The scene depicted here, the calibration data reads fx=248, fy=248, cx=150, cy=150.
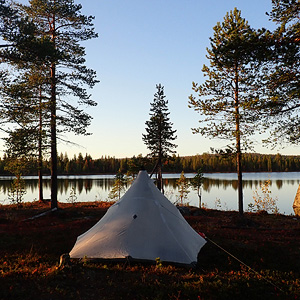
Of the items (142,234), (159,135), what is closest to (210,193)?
(159,135)

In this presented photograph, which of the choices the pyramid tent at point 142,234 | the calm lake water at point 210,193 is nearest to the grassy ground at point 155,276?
the pyramid tent at point 142,234

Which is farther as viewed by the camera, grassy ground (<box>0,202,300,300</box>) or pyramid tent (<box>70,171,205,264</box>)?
pyramid tent (<box>70,171,205,264</box>)

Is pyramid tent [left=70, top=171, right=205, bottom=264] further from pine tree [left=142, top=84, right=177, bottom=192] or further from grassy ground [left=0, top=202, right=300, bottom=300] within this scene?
pine tree [left=142, top=84, right=177, bottom=192]

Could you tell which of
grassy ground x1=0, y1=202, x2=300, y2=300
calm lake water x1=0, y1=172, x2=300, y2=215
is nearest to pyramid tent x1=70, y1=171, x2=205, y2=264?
grassy ground x1=0, y1=202, x2=300, y2=300

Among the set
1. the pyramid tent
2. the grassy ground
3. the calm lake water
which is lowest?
the calm lake water

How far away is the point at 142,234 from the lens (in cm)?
822


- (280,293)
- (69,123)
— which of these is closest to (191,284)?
(280,293)

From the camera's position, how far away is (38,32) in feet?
60.1

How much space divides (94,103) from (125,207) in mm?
13026

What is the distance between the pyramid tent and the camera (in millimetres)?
7855

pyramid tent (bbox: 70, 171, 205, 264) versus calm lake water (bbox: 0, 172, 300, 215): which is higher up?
pyramid tent (bbox: 70, 171, 205, 264)

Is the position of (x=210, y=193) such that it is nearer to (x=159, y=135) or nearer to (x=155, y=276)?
(x=159, y=135)

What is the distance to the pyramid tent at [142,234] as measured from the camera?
786 cm

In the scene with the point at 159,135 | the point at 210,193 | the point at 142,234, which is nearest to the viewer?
the point at 142,234
